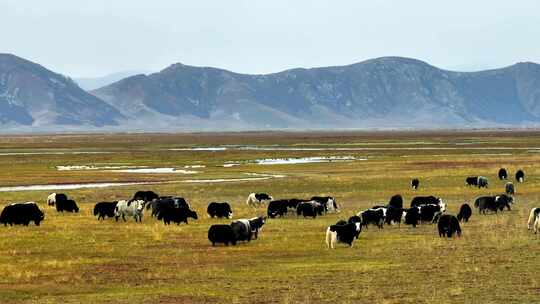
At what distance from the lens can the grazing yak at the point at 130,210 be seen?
37500mm

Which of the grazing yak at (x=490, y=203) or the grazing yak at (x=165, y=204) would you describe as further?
the grazing yak at (x=165, y=204)

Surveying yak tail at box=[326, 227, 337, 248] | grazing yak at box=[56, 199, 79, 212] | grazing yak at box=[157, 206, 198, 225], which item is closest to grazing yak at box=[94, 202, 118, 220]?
grazing yak at box=[157, 206, 198, 225]

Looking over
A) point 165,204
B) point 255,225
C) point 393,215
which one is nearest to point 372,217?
point 393,215

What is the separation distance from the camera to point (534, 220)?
31.7m

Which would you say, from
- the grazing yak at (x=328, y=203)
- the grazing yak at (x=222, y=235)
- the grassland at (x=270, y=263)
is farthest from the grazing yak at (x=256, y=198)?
the grazing yak at (x=222, y=235)

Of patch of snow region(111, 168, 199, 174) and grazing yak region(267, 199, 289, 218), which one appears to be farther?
patch of snow region(111, 168, 199, 174)

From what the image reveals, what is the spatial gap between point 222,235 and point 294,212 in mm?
11022

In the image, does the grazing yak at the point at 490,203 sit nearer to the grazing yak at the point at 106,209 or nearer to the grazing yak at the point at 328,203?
the grazing yak at the point at 328,203

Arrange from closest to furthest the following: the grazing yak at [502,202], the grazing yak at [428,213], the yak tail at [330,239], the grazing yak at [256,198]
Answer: the yak tail at [330,239] < the grazing yak at [428,213] < the grazing yak at [502,202] < the grazing yak at [256,198]

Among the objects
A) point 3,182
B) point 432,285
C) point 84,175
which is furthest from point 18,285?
point 84,175

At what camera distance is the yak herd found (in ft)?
95.3

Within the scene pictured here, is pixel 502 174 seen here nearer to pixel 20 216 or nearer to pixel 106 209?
pixel 106 209

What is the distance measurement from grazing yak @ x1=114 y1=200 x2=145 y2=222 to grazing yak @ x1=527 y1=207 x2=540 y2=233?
1642 centimetres

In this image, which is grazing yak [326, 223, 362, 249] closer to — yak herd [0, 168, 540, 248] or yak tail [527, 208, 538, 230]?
yak herd [0, 168, 540, 248]
